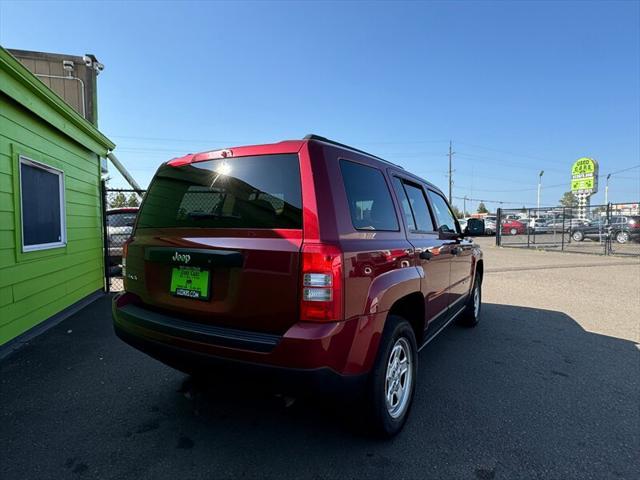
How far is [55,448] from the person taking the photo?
95.8 inches

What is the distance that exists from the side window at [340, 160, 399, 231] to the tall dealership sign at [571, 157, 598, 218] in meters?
30.6

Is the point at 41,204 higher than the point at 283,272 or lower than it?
higher

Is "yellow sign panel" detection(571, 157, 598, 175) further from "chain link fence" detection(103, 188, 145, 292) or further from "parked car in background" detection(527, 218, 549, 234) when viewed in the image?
"chain link fence" detection(103, 188, 145, 292)

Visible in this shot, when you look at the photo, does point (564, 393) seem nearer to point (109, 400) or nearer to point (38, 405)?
point (109, 400)

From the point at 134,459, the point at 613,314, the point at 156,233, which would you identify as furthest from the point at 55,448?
the point at 613,314

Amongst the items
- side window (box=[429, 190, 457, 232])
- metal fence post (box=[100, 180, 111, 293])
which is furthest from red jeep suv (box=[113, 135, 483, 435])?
metal fence post (box=[100, 180, 111, 293])

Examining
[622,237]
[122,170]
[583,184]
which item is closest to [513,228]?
[583,184]

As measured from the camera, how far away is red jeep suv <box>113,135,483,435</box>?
1960 mm

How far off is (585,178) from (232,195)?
32326mm

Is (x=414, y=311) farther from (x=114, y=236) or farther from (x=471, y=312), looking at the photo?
(x=114, y=236)

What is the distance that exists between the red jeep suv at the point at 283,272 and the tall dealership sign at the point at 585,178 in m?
30.7

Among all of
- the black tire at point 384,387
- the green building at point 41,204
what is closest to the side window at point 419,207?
the black tire at point 384,387

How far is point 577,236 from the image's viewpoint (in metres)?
22.0

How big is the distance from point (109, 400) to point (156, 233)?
1.59m
